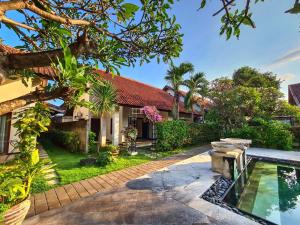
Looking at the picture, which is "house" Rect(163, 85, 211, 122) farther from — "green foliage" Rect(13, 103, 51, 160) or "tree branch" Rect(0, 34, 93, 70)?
"tree branch" Rect(0, 34, 93, 70)

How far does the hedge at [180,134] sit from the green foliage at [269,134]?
2.66 meters

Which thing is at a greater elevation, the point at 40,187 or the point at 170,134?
the point at 170,134

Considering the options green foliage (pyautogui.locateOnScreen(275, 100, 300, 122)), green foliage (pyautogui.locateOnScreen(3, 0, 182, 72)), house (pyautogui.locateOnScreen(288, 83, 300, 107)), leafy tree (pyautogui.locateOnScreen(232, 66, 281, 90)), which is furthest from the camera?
leafy tree (pyautogui.locateOnScreen(232, 66, 281, 90))

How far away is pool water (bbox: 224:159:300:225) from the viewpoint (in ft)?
13.8

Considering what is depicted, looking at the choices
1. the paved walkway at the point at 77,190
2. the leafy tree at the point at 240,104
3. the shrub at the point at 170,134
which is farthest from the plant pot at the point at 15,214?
the leafy tree at the point at 240,104

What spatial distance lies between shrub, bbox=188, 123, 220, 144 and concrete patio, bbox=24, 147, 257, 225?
343 inches

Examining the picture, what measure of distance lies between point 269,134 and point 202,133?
505 centimetres

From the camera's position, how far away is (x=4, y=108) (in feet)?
4.82

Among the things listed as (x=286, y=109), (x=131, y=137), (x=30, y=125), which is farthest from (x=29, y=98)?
(x=286, y=109)

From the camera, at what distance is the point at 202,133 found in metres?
15.4

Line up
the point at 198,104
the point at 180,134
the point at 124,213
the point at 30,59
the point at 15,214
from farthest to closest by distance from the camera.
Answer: the point at 198,104
the point at 180,134
the point at 124,213
the point at 15,214
the point at 30,59

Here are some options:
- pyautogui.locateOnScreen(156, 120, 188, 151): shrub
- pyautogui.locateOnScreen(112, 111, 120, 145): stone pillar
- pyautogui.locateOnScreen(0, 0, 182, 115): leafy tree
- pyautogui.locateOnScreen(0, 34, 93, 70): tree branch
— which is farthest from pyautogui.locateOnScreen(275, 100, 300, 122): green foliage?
pyautogui.locateOnScreen(0, 34, 93, 70): tree branch

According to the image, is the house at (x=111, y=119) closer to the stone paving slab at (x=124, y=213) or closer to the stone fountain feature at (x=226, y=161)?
the stone paving slab at (x=124, y=213)

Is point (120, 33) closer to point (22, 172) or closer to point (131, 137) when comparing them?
point (22, 172)
